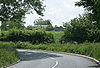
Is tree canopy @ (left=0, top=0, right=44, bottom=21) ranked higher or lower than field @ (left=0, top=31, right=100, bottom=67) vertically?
higher

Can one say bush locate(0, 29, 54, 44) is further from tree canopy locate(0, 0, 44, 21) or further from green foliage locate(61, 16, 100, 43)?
tree canopy locate(0, 0, 44, 21)

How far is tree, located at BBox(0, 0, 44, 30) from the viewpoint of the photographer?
4750 centimetres

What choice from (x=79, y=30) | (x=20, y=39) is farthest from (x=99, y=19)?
(x=20, y=39)

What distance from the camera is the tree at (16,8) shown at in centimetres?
4750

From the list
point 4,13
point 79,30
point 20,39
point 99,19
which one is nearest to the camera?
point 99,19

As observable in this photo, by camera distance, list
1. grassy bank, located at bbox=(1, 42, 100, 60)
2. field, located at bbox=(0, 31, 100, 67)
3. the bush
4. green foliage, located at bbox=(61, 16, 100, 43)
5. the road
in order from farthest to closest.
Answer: the bush, green foliage, located at bbox=(61, 16, 100, 43), grassy bank, located at bbox=(1, 42, 100, 60), field, located at bbox=(0, 31, 100, 67), the road

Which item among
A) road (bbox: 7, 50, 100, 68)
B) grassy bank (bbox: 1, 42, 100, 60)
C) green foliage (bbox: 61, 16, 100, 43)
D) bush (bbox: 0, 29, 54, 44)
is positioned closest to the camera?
road (bbox: 7, 50, 100, 68)

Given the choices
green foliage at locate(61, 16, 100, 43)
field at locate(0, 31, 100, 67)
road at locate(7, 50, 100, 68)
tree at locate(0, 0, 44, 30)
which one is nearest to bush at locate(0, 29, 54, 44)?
field at locate(0, 31, 100, 67)

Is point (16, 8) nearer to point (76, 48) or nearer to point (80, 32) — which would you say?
point (76, 48)

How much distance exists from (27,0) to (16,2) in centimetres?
179

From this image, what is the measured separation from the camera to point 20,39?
8362 cm

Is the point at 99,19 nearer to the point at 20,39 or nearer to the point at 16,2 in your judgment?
the point at 16,2

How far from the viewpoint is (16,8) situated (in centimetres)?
4894

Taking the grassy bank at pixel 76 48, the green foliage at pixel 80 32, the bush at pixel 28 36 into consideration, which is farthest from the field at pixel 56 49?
the green foliage at pixel 80 32
